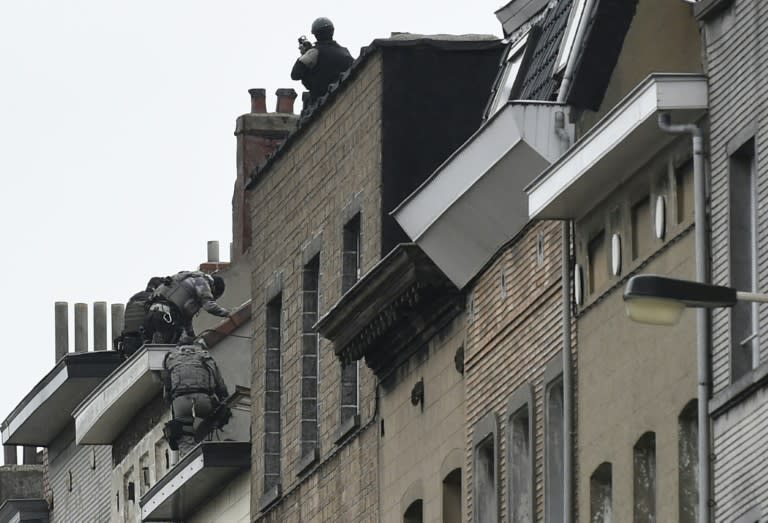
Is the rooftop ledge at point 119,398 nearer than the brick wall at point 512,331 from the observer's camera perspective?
No

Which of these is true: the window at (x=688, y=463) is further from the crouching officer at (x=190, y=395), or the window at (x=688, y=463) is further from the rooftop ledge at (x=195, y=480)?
the crouching officer at (x=190, y=395)

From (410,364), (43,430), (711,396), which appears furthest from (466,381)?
(43,430)

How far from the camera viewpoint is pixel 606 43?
40.1 m

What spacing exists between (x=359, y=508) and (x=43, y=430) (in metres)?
32.9

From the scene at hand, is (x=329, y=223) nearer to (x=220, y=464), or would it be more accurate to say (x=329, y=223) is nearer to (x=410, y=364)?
(x=410, y=364)

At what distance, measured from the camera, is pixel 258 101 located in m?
73.9

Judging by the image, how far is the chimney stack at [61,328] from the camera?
96.3 metres

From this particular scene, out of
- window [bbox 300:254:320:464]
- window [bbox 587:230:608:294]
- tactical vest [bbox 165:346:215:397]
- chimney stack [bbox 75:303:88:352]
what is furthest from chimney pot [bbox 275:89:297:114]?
window [bbox 587:230:608:294]

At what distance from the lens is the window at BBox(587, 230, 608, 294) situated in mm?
39750

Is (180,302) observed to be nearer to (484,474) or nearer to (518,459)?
(484,474)

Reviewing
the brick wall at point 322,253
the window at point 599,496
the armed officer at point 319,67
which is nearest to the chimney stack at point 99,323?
the brick wall at point 322,253

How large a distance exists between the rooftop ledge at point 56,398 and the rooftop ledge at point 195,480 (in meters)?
9.96

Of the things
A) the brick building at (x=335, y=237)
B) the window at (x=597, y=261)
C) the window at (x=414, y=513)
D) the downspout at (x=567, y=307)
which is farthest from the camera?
the brick building at (x=335, y=237)

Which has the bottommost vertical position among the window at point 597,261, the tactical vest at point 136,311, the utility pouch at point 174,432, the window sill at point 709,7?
the window at point 597,261
